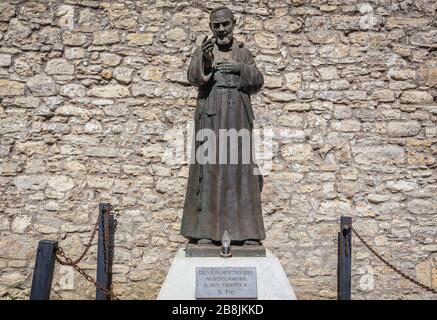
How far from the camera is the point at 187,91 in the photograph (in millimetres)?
5699

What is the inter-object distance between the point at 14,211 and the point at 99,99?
5.44 feet

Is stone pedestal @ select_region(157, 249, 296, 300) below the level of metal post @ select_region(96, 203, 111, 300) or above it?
below

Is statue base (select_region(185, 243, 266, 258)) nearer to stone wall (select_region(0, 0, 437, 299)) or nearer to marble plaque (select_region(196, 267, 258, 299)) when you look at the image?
marble plaque (select_region(196, 267, 258, 299))

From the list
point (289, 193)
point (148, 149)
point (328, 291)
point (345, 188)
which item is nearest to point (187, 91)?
point (148, 149)

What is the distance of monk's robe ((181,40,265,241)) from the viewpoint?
3463 mm

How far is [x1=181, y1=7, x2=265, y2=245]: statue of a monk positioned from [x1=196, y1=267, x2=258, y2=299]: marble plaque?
13.9 inches

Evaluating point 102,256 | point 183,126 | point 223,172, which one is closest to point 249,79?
point 223,172

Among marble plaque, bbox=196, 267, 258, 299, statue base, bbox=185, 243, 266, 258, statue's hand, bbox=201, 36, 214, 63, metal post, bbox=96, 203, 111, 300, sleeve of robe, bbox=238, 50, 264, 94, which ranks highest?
statue's hand, bbox=201, 36, 214, 63

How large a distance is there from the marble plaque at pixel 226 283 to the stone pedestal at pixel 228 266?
0.11 ft

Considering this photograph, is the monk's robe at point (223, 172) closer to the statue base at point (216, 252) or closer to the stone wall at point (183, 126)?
the statue base at point (216, 252)

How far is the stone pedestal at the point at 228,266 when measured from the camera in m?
3.02

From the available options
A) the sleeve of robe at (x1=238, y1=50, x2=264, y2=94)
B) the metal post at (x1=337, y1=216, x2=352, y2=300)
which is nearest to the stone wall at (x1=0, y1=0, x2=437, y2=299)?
the metal post at (x1=337, y1=216, x2=352, y2=300)

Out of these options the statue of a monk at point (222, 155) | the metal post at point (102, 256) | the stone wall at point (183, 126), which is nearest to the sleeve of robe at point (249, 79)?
the statue of a monk at point (222, 155)

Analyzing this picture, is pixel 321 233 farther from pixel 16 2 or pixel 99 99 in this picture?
pixel 16 2
